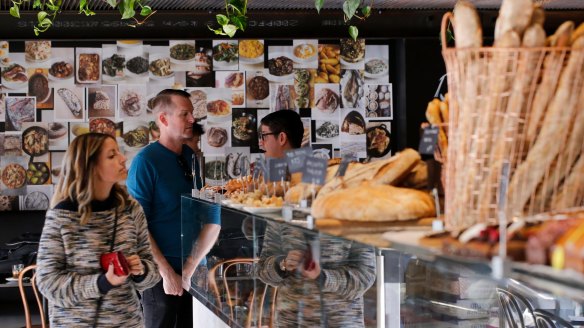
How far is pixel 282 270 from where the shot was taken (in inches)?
109

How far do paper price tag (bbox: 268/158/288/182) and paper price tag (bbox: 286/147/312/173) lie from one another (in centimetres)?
40

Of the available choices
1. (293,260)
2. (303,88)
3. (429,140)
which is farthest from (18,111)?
(429,140)

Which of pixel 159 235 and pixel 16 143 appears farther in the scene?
pixel 16 143

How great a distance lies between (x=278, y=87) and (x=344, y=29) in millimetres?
960

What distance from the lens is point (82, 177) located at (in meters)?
4.07

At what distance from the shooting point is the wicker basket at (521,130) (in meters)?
1.57

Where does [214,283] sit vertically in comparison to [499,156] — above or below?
below

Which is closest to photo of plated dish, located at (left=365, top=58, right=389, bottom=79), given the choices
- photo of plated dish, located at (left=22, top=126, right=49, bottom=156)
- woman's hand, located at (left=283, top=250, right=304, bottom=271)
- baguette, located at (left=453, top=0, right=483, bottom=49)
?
photo of plated dish, located at (left=22, top=126, right=49, bottom=156)

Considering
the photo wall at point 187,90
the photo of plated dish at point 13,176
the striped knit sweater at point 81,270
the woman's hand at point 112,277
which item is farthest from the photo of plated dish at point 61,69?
the woman's hand at point 112,277

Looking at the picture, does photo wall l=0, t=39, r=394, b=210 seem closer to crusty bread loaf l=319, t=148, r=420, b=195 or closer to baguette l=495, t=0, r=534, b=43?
crusty bread loaf l=319, t=148, r=420, b=195

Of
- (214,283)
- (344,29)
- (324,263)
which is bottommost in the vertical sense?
(214,283)

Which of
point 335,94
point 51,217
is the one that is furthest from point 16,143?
point 51,217

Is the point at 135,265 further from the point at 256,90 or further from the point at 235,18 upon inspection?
the point at 256,90

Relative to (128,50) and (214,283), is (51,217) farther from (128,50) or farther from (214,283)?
(128,50)
